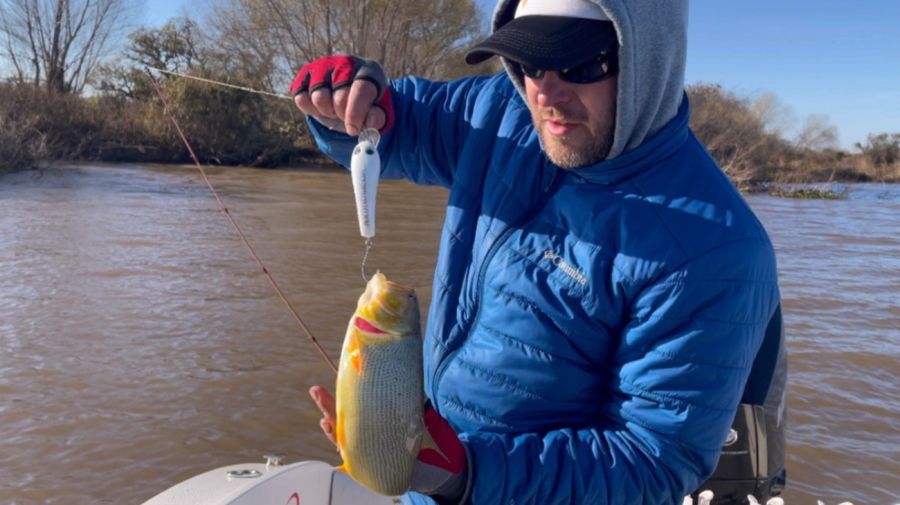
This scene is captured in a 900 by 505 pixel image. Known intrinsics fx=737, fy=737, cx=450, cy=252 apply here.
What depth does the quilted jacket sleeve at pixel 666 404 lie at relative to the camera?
182 centimetres

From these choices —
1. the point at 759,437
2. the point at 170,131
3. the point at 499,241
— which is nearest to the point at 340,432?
the point at 499,241

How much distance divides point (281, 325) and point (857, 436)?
5214 millimetres

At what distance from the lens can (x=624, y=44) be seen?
1818 mm

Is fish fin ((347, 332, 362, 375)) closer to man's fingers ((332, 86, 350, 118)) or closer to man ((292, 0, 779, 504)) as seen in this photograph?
man ((292, 0, 779, 504))

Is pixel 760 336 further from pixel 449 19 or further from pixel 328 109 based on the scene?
pixel 449 19

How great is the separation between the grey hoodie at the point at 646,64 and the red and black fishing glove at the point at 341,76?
2.62ft

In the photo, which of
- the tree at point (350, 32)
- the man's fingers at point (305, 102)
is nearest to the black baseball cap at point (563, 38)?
the man's fingers at point (305, 102)

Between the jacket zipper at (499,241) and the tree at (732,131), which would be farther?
the tree at (732,131)

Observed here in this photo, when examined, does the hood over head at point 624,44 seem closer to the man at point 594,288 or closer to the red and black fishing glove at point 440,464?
the man at point 594,288

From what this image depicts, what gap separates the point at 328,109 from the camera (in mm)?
2342

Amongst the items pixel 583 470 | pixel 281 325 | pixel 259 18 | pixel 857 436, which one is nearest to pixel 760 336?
pixel 583 470

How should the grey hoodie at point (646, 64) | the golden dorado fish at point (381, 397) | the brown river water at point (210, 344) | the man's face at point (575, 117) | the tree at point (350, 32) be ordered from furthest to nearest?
the tree at point (350, 32)
the brown river water at point (210, 344)
the man's face at point (575, 117)
the grey hoodie at point (646, 64)
the golden dorado fish at point (381, 397)

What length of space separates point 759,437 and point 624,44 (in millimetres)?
1416

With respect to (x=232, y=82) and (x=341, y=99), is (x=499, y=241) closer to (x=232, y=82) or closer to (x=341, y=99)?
(x=341, y=99)
